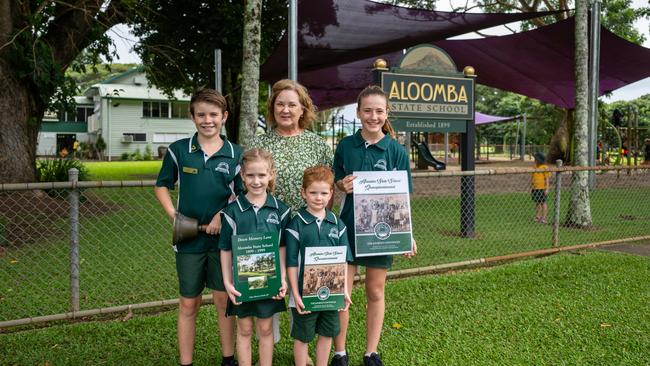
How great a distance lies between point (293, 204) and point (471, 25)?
6545 millimetres

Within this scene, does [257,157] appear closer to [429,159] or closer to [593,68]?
[593,68]

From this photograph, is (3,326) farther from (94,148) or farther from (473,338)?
(94,148)

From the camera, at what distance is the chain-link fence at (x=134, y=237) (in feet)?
14.1

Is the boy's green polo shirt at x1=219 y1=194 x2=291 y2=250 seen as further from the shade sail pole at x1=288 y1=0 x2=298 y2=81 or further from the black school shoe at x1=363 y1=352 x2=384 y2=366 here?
the shade sail pole at x1=288 y1=0 x2=298 y2=81

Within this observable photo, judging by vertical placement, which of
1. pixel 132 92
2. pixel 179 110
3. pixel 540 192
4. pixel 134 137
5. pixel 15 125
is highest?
pixel 132 92

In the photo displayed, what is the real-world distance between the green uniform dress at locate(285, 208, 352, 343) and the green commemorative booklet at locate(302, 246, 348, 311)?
0.12ft

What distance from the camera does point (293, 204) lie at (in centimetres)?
293

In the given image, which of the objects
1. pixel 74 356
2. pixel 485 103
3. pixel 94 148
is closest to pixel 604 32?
pixel 74 356

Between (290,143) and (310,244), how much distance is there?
0.59 metres

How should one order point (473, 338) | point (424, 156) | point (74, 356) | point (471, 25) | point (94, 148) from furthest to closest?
1. point (94, 148)
2. point (424, 156)
3. point (471, 25)
4. point (473, 338)
5. point (74, 356)

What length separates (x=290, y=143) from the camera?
2922 millimetres

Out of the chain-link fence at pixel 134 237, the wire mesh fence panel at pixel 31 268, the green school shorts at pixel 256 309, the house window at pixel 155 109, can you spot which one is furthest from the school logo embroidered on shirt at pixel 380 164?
the house window at pixel 155 109

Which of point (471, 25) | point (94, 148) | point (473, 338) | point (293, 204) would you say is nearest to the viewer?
point (293, 204)

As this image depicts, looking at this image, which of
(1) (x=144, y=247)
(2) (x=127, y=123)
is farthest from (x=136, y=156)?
(1) (x=144, y=247)
